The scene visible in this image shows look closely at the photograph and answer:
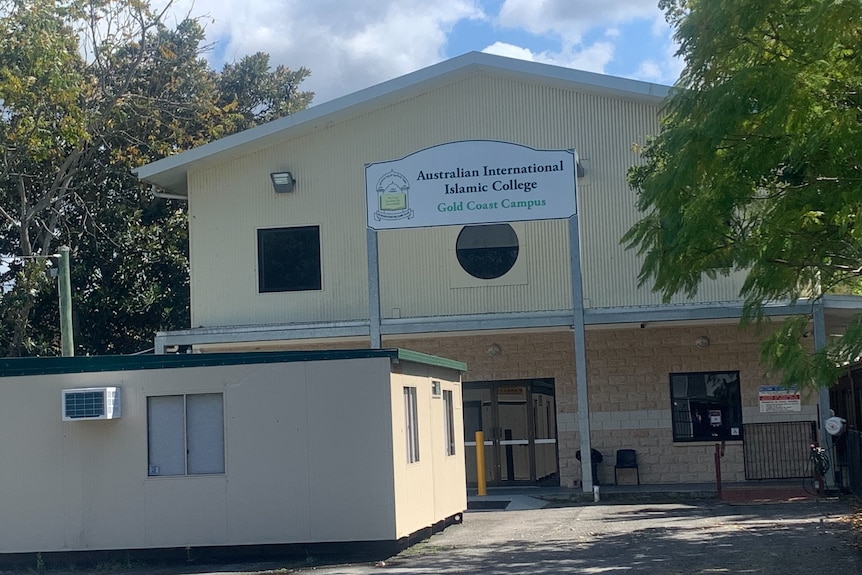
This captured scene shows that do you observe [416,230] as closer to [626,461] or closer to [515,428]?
[515,428]

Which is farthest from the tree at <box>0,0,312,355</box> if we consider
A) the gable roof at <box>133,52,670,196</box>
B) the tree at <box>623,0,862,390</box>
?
the tree at <box>623,0,862,390</box>

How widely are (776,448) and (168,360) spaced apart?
13598mm

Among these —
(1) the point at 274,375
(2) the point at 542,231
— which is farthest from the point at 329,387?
(2) the point at 542,231

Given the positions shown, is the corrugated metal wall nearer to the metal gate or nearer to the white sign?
the white sign

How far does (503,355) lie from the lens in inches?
927

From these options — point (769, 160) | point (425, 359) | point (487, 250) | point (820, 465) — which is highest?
point (487, 250)

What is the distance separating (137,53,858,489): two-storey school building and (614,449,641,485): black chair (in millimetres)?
204

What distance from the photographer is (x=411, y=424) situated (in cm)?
1448

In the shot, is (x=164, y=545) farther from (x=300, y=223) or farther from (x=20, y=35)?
(x=20, y=35)

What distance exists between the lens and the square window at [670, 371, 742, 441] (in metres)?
22.6

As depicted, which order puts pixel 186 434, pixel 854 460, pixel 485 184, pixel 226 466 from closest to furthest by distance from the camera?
pixel 226 466 < pixel 186 434 < pixel 854 460 < pixel 485 184

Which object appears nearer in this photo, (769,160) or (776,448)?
(769,160)

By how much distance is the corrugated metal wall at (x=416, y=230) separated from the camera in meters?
22.1

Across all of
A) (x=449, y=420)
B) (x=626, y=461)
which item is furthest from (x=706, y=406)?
(x=449, y=420)
